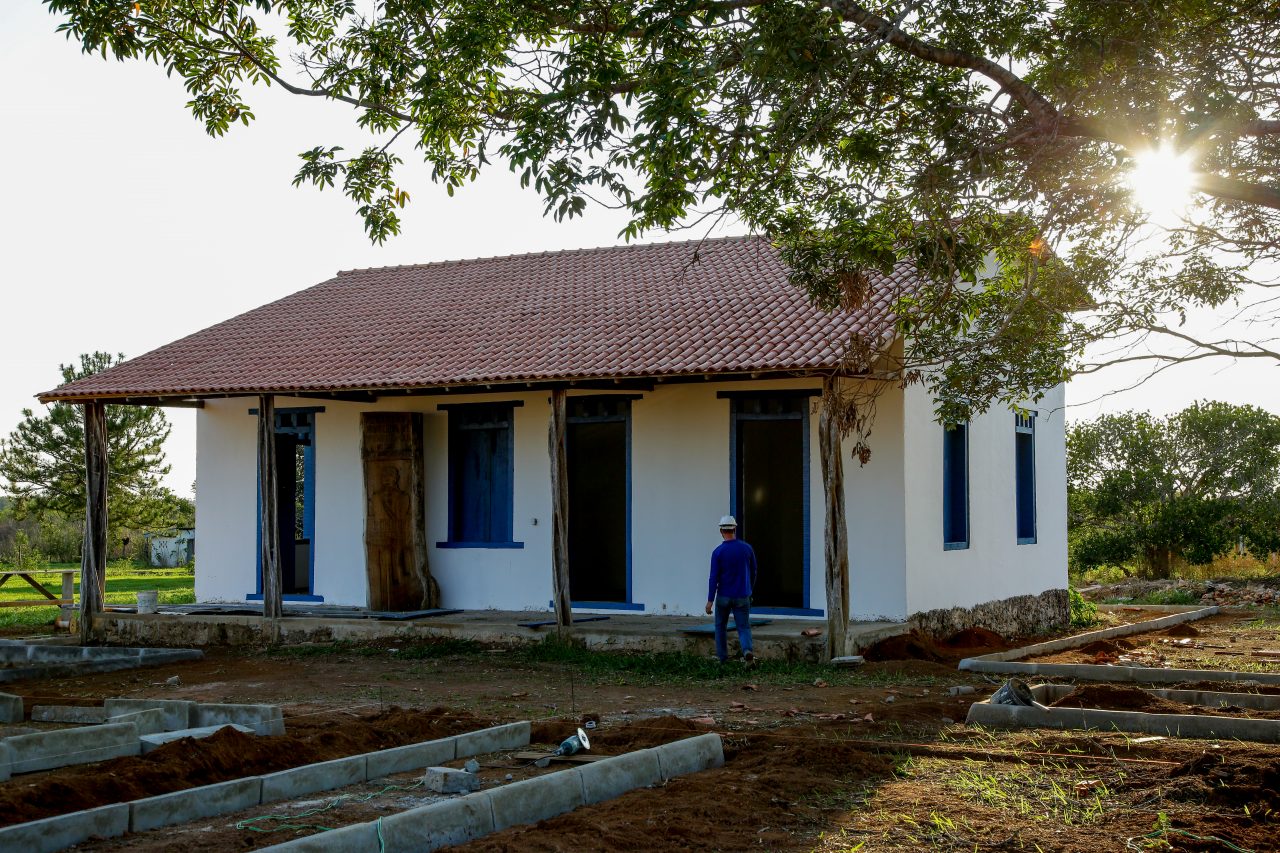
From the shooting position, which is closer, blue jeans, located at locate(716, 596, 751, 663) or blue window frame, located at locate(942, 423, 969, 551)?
blue jeans, located at locate(716, 596, 751, 663)

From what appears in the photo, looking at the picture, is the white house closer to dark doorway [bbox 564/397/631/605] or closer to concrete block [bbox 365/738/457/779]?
dark doorway [bbox 564/397/631/605]

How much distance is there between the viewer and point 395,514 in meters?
17.6

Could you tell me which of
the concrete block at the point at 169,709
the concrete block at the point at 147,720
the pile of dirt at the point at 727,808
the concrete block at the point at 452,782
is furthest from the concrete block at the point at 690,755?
the concrete block at the point at 147,720

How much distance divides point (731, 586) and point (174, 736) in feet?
20.4

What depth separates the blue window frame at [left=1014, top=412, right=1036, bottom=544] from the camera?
19.1 metres

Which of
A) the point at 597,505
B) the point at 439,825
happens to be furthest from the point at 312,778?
the point at 597,505

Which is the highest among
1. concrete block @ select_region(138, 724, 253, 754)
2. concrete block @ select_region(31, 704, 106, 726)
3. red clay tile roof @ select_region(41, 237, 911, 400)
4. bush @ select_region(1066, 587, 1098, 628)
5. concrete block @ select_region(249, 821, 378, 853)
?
red clay tile roof @ select_region(41, 237, 911, 400)

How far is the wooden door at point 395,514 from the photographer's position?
17.4 meters

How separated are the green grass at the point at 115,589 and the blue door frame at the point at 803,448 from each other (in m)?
9.93

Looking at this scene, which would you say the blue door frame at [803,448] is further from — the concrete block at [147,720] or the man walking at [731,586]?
the concrete block at [147,720]

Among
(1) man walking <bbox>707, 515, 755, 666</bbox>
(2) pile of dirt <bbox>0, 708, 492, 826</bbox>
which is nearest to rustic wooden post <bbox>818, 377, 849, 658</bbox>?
(1) man walking <bbox>707, 515, 755, 666</bbox>

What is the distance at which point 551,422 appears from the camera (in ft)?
50.3

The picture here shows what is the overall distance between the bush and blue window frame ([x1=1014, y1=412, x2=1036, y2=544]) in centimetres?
169

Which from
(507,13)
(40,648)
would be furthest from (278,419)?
(507,13)
